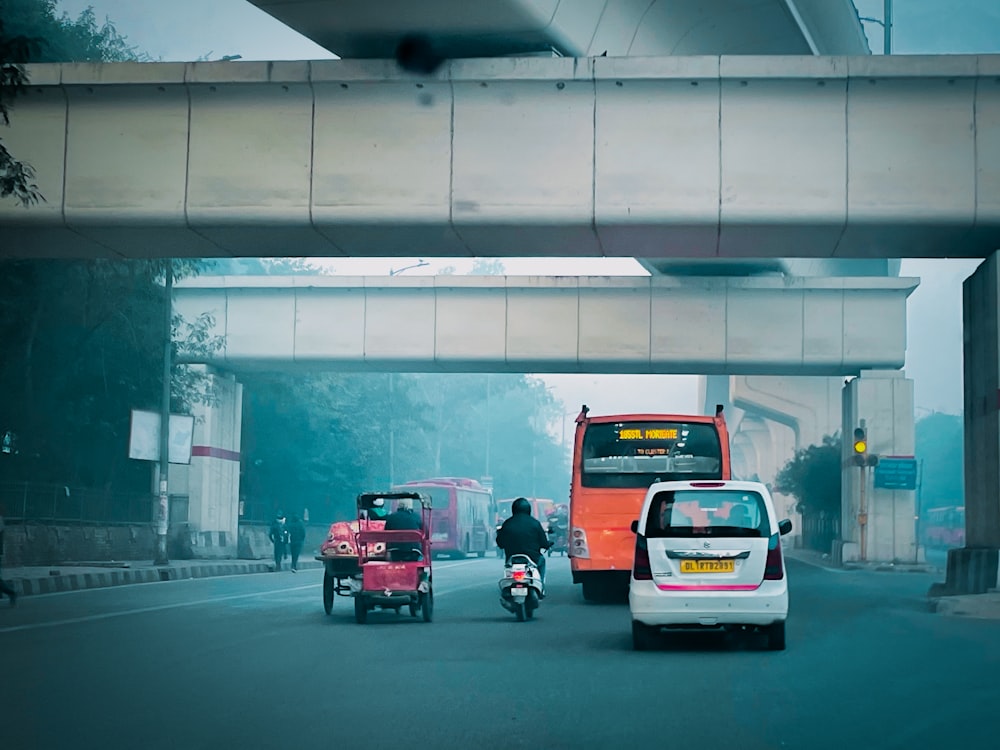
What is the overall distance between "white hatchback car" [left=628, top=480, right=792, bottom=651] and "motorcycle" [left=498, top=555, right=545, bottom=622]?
179 inches

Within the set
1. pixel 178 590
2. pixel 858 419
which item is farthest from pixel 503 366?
pixel 178 590

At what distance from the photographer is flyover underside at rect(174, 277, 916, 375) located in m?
36.8

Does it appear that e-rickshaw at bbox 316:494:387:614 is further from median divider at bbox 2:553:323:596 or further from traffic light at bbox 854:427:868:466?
traffic light at bbox 854:427:868:466

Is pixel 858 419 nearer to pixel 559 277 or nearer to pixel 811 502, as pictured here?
pixel 559 277

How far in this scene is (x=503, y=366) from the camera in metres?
38.2

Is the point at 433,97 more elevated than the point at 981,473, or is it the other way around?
the point at 433,97

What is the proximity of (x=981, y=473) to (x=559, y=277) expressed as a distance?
1622 cm

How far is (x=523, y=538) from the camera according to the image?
19.5 m

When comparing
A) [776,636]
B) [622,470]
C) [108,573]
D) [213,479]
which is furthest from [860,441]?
[776,636]

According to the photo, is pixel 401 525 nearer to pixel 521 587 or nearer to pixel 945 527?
pixel 521 587

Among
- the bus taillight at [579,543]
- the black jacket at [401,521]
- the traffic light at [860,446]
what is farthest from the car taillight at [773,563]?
the traffic light at [860,446]

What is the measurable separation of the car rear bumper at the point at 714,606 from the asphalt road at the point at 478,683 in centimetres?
36

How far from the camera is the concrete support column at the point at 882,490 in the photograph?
40.0m

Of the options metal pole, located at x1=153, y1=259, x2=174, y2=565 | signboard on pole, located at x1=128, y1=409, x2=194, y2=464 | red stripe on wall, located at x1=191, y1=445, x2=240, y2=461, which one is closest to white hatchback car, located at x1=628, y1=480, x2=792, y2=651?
metal pole, located at x1=153, y1=259, x2=174, y2=565
